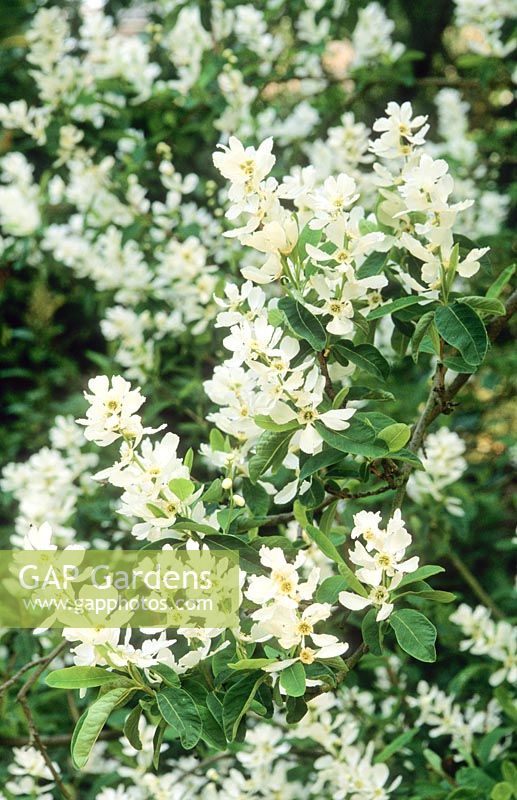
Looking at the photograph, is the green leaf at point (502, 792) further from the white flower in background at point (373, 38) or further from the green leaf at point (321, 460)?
the white flower in background at point (373, 38)

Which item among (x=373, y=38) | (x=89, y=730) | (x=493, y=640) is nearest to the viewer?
(x=89, y=730)

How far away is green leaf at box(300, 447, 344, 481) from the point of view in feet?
4.02

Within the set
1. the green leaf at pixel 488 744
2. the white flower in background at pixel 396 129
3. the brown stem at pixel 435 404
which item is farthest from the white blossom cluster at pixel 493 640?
the white flower in background at pixel 396 129

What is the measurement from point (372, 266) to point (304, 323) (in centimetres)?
21

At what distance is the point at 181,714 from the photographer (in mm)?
1103

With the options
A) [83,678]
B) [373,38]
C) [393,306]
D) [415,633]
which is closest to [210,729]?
[83,678]

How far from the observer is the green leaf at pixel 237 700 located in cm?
112

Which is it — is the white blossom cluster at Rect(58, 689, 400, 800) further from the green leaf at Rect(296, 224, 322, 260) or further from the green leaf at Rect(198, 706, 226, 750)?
the green leaf at Rect(296, 224, 322, 260)

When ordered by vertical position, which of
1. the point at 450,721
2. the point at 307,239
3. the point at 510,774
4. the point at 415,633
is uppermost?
the point at 307,239

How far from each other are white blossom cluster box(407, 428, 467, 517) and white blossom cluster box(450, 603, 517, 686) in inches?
11.9

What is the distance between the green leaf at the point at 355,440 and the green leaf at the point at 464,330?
0.55 feet

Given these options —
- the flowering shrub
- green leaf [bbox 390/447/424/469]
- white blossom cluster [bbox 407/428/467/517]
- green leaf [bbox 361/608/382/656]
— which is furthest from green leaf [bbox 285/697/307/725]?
white blossom cluster [bbox 407/428/467/517]

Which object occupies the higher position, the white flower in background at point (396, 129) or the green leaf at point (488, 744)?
the white flower in background at point (396, 129)

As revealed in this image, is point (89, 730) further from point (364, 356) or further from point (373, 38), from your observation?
point (373, 38)
